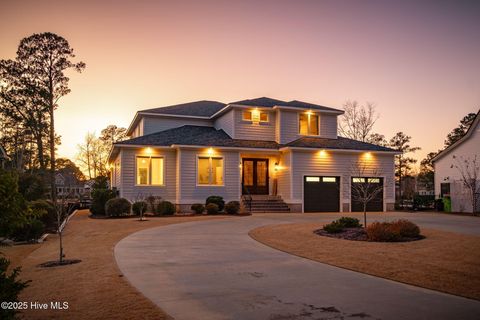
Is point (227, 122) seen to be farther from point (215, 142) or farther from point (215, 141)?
point (215, 142)

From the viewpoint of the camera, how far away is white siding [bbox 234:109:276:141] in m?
26.5

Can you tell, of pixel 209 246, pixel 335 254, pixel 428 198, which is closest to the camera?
pixel 335 254

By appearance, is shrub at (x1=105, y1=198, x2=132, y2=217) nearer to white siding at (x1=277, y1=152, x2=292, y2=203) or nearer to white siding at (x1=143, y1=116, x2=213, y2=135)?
white siding at (x1=143, y1=116, x2=213, y2=135)

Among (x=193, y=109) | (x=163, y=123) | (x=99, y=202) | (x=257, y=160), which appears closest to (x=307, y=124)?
(x=257, y=160)

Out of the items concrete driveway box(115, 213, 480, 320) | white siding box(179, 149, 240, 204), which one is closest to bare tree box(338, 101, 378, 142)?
white siding box(179, 149, 240, 204)

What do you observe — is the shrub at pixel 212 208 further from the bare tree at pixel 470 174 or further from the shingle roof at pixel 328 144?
the bare tree at pixel 470 174

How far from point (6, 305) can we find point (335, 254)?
754 cm

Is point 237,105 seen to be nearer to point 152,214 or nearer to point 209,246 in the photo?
point 152,214

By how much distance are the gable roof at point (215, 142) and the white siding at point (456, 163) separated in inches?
256

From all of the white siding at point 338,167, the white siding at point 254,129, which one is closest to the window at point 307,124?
the white siding at point 254,129

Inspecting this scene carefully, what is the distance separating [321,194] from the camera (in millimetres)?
26047

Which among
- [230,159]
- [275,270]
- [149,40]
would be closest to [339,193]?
[230,159]

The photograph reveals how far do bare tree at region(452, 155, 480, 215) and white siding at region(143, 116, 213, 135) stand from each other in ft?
62.6

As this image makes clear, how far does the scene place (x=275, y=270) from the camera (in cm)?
805
